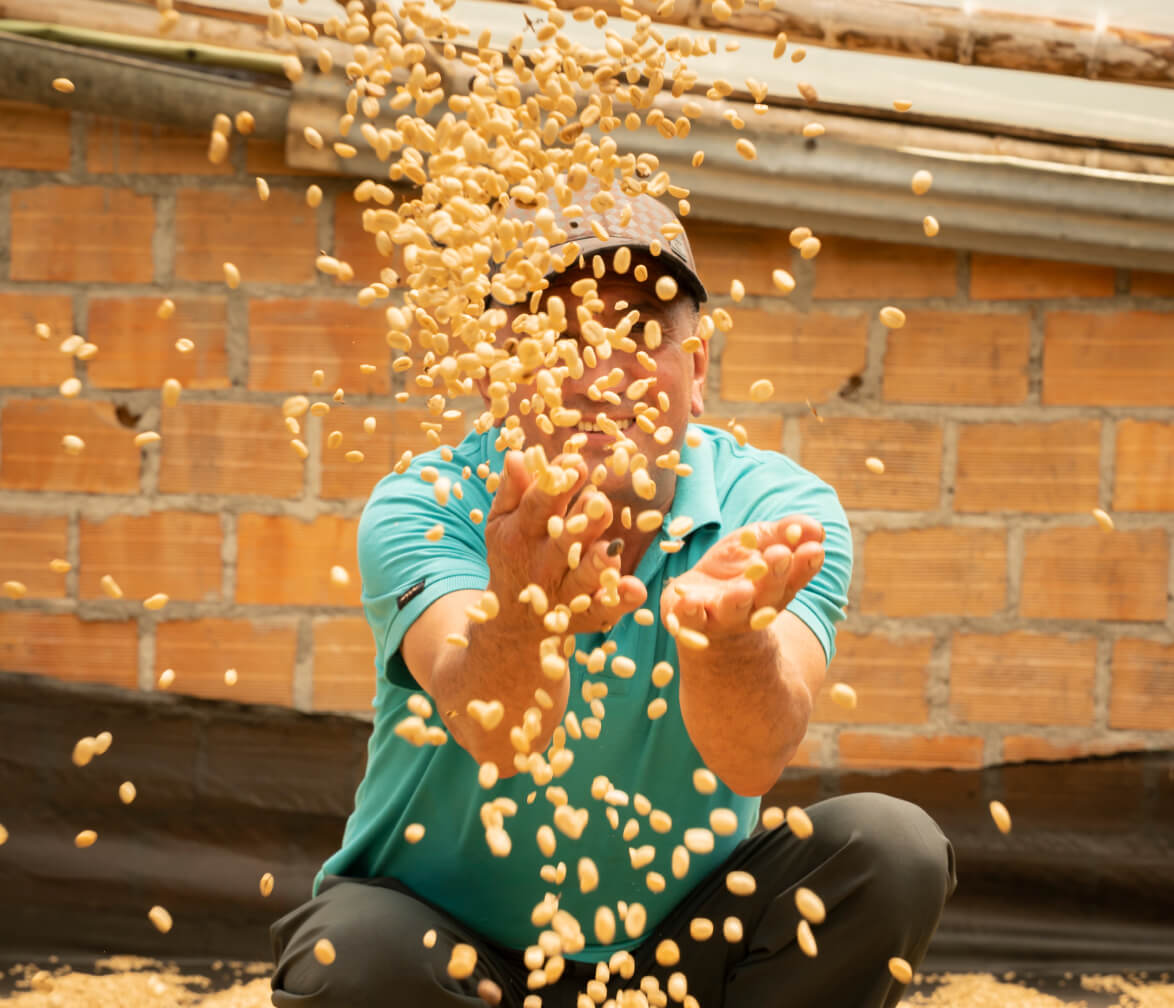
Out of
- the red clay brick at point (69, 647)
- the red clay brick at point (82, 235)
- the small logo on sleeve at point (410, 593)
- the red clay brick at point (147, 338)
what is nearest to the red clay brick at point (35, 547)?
the red clay brick at point (69, 647)

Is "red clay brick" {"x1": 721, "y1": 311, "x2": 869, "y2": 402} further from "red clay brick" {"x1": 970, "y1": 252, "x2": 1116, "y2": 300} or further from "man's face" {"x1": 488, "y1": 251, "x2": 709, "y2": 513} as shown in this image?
"man's face" {"x1": 488, "y1": 251, "x2": 709, "y2": 513}

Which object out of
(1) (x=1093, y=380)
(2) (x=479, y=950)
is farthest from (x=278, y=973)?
(1) (x=1093, y=380)

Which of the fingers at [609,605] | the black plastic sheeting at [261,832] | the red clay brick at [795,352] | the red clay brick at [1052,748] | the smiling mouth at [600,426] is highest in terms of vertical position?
the red clay brick at [795,352]

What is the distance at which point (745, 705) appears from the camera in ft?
3.84

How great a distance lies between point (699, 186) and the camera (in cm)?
195

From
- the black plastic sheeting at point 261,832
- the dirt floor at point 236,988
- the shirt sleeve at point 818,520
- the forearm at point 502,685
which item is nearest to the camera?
the forearm at point 502,685

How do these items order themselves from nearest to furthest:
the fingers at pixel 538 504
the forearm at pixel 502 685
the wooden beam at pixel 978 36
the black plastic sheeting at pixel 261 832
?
the fingers at pixel 538 504, the forearm at pixel 502 685, the wooden beam at pixel 978 36, the black plastic sheeting at pixel 261 832

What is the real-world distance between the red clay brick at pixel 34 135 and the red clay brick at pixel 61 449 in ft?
1.37

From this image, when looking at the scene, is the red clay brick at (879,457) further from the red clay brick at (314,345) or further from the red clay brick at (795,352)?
the red clay brick at (314,345)

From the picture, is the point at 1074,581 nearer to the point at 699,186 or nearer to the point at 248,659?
the point at 699,186

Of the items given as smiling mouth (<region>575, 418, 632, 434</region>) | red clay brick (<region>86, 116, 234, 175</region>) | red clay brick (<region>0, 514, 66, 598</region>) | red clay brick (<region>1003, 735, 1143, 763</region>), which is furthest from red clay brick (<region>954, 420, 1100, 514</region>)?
red clay brick (<region>0, 514, 66, 598</region>)

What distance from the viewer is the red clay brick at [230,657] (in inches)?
83.0

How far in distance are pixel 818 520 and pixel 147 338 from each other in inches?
51.5

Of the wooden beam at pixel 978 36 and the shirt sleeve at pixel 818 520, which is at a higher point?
the wooden beam at pixel 978 36
